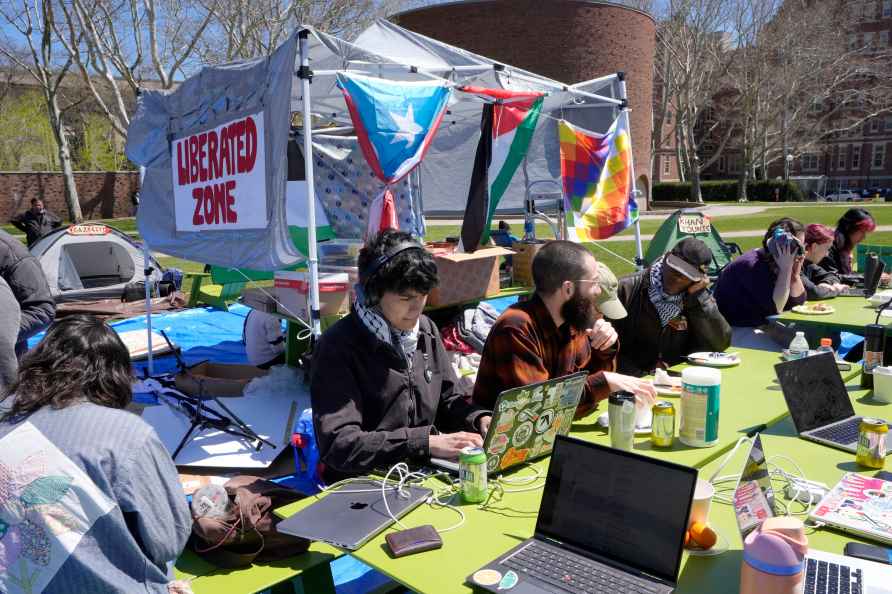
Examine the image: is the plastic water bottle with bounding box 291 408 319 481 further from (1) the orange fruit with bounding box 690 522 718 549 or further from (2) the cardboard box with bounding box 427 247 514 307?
(1) the orange fruit with bounding box 690 522 718 549

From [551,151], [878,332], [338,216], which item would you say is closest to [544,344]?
[878,332]

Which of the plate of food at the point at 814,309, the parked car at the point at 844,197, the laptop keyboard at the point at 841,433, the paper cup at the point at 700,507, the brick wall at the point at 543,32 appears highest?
the brick wall at the point at 543,32

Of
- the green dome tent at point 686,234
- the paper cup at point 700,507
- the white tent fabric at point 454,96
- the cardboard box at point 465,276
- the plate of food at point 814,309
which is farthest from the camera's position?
the green dome tent at point 686,234

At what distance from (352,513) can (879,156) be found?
61780 millimetres

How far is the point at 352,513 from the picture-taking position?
6.40ft

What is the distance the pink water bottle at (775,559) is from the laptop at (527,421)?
29.0 inches

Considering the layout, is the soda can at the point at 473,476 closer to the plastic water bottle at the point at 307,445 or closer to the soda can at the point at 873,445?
the soda can at the point at 873,445

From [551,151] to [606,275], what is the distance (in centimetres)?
574

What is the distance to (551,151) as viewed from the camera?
8461 millimetres

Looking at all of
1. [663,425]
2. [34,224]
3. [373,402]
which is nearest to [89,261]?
[34,224]

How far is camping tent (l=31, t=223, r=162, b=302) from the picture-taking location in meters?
9.16

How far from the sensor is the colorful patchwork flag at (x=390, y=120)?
15.2 feet

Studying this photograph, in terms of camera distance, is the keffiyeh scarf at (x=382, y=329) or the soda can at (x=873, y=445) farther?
the keffiyeh scarf at (x=382, y=329)

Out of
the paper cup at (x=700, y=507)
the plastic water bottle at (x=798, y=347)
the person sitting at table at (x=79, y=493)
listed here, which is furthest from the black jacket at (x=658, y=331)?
the person sitting at table at (x=79, y=493)
